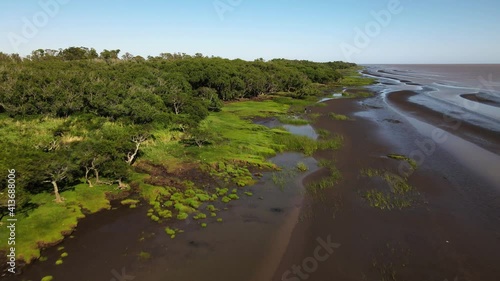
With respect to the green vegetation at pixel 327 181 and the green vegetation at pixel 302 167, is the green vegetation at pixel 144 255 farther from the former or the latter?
the green vegetation at pixel 302 167

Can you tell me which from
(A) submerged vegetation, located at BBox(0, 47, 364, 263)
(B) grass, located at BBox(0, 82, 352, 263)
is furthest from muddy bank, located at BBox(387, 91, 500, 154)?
(B) grass, located at BBox(0, 82, 352, 263)

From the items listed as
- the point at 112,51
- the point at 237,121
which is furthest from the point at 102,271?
the point at 112,51

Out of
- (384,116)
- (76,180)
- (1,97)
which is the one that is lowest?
(384,116)

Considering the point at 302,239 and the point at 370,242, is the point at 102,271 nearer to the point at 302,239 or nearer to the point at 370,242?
the point at 302,239

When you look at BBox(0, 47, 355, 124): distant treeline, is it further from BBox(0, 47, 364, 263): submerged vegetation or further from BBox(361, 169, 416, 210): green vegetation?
BBox(361, 169, 416, 210): green vegetation

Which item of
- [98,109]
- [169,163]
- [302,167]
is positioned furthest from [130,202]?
[98,109]
